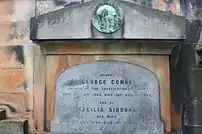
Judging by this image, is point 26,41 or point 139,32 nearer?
point 139,32

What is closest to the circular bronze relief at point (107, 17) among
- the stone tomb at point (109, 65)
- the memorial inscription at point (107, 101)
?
the stone tomb at point (109, 65)

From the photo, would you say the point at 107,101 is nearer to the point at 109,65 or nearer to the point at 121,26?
the point at 109,65

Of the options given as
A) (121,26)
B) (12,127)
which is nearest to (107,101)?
(121,26)

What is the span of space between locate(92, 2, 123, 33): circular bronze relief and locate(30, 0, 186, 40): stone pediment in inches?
1.5

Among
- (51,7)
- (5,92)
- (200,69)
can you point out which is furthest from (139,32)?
(5,92)

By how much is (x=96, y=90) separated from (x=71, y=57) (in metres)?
0.54

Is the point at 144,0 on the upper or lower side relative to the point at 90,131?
upper

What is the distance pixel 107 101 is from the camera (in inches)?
177

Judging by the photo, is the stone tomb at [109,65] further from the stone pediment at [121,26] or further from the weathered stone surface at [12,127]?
the weathered stone surface at [12,127]

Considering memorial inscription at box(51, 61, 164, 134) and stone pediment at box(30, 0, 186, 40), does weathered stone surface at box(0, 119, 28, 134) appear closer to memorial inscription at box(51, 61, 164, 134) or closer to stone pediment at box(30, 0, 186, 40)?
memorial inscription at box(51, 61, 164, 134)

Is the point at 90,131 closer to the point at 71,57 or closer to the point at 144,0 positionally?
the point at 71,57

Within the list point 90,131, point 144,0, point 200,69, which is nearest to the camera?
point 90,131

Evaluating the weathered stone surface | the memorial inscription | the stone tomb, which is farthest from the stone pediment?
the weathered stone surface

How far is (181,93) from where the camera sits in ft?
16.1
